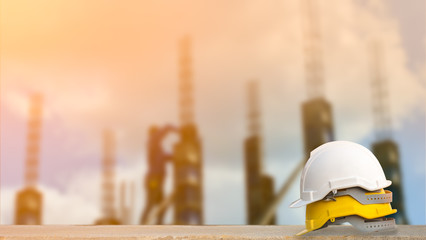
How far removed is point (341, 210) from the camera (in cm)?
423

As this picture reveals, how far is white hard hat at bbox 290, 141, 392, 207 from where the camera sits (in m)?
4.23

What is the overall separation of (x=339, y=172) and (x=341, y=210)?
0.33 meters

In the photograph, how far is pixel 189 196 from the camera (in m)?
17.9

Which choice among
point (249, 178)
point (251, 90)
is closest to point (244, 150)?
point (249, 178)


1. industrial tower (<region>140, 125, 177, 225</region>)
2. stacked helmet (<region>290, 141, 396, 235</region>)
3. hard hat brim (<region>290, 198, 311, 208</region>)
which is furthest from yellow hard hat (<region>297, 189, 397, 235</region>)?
industrial tower (<region>140, 125, 177, 225</region>)

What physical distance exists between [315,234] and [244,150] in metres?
15.3

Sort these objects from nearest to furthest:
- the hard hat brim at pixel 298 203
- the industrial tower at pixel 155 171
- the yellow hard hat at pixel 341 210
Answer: the yellow hard hat at pixel 341 210 → the hard hat brim at pixel 298 203 → the industrial tower at pixel 155 171

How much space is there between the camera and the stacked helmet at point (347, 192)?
422 cm

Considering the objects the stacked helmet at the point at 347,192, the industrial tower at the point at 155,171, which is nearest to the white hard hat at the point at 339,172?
the stacked helmet at the point at 347,192

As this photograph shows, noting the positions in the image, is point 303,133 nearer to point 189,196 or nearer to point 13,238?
point 189,196

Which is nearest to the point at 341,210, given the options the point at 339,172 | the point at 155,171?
the point at 339,172

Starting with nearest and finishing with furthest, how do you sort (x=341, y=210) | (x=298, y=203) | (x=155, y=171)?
(x=341, y=210), (x=298, y=203), (x=155, y=171)

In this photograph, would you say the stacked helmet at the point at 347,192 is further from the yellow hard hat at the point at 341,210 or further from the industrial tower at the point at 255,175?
the industrial tower at the point at 255,175

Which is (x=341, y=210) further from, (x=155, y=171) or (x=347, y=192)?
(x=155, y=171)
